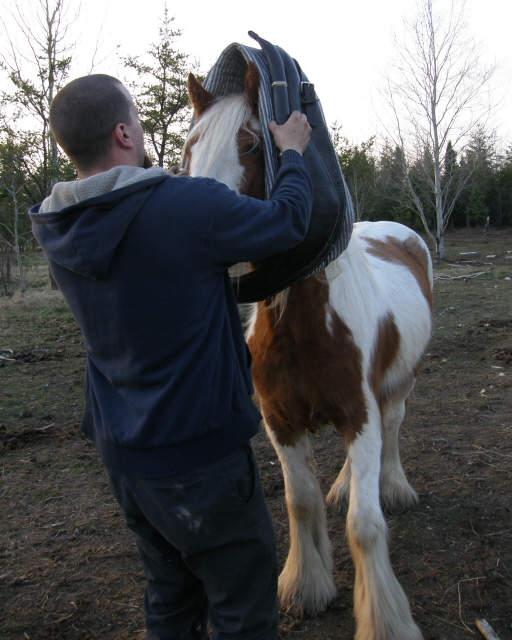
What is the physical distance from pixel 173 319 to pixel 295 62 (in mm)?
1163

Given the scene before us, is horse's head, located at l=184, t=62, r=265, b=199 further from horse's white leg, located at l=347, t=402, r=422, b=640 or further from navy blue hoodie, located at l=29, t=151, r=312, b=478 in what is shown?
horse's white leg, located at l=347, t=402, r=422, b=640

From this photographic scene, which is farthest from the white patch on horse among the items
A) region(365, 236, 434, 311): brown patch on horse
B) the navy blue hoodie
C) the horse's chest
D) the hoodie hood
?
region(365, 236, 434, 311): brown patch on horse

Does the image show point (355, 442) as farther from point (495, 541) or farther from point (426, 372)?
point (426, 372)

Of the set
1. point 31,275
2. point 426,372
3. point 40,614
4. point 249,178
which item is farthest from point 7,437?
point 31,275

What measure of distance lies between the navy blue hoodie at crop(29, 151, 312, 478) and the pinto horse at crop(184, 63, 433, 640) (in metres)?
0.38

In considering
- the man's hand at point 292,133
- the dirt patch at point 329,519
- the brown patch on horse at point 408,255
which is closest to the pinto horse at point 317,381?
the man's hand at point 292,133

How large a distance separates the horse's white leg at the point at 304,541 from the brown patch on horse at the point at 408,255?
5.40ft

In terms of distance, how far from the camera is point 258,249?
1.31 meters

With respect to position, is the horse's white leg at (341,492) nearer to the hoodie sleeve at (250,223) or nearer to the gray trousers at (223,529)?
the gray trousers at (223,529)

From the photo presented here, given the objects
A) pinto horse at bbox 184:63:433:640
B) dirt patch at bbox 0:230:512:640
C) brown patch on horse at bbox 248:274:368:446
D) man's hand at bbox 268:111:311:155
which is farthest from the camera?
dirt patch at bbox 0:230:512:640

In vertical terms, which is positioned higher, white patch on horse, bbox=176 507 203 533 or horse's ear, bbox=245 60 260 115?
horse's ear, bbox=245 60 260 115

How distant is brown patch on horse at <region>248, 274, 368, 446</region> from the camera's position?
6.56ft

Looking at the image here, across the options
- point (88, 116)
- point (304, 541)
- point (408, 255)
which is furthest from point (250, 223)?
point (408, 255)

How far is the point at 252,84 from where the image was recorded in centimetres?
169
